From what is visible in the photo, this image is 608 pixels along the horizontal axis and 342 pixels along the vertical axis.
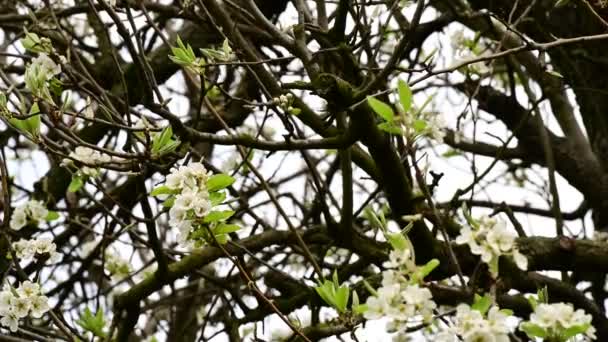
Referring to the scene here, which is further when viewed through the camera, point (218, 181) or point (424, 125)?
point (218, 181)

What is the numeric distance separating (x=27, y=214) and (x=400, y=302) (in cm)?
188

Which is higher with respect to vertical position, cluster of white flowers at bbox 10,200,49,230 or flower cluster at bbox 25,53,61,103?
cluster of white flowers at bbox 10,200,49,230

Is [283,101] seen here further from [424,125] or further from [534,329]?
[534,329]

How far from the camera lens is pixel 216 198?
1748 millimetres

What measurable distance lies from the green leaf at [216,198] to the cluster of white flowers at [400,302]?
53cm

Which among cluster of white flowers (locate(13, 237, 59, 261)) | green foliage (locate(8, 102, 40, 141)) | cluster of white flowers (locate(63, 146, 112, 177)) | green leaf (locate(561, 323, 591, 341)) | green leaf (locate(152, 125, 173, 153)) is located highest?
cluster of white flowers (locate(63, 146, 112, 177))

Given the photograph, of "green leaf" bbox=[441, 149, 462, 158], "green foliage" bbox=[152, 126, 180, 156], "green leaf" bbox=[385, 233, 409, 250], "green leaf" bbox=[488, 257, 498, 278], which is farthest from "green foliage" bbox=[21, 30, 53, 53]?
"green leaf" bbox=[441, 149, 462, 158]

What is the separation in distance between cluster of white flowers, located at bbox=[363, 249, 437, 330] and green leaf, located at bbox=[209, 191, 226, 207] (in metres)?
0.53

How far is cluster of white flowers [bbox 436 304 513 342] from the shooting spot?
126 centimetres

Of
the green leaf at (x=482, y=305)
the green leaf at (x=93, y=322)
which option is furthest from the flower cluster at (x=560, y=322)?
the green leaf at (x=93, y=322)

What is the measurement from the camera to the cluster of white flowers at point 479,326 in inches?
49.8

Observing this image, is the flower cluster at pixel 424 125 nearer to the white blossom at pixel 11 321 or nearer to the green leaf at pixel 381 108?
the green leaf at pixel 381 108

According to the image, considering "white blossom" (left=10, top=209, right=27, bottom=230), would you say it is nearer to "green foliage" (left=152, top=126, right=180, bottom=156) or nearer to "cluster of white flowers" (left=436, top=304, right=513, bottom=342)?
"green foliage" (left=152, top=126, right=180, bottom=156)

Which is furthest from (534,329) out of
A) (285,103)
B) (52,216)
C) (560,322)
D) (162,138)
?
(52,216)
